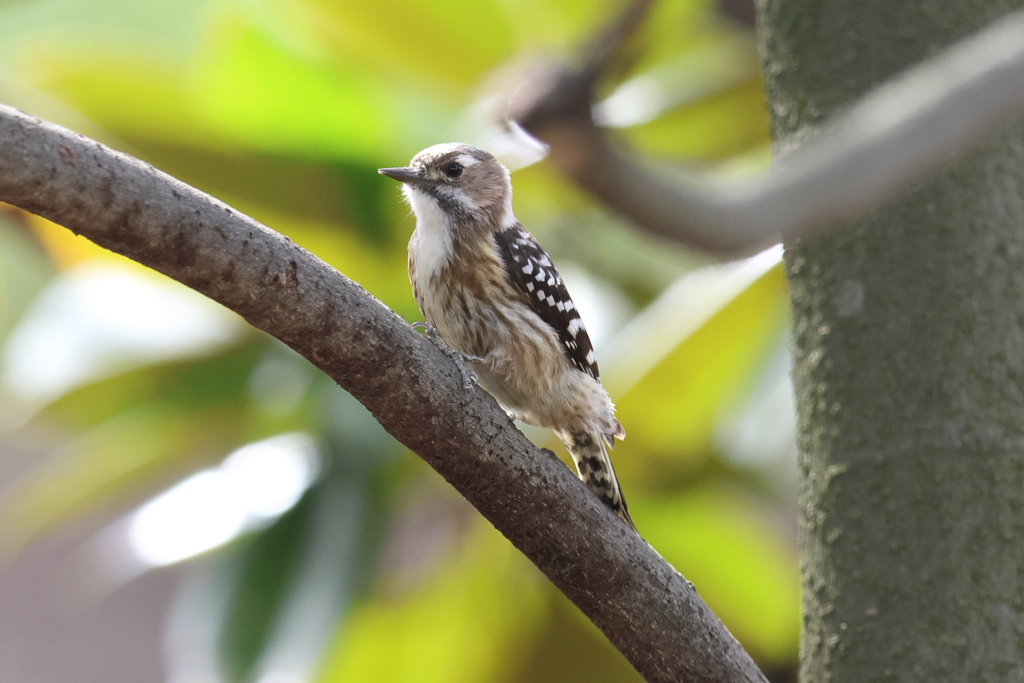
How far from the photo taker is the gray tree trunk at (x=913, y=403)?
1.42 meters

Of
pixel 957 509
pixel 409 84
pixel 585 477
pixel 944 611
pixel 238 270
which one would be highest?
A: pixel 409 84

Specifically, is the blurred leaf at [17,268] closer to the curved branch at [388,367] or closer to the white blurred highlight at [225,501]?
the white blurred highlight at [225,501]

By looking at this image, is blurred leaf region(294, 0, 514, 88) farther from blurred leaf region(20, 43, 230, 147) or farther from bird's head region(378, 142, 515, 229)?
bird's head region(378, 142, 515, 229)

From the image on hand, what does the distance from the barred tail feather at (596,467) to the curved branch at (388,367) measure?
0.53 metres

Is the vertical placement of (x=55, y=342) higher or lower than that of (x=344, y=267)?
lower

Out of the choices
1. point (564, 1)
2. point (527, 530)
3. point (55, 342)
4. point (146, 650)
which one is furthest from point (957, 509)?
point (146, 650)

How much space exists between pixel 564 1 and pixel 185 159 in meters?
1.21

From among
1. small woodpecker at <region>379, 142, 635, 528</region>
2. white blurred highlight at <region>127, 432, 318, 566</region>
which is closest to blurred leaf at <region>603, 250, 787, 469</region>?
small woodpecker at <region>379, 142, 635, 528</region>

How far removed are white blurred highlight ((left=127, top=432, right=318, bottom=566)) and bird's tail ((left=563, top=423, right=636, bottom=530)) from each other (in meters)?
1.09

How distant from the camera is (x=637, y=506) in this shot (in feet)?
10.1

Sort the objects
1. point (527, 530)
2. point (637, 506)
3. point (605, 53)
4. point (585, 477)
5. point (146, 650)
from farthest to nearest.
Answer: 1. point (146, 650)
2. point (637, 506)
3. point (585, 477)
4. point (527, 530)
5. point (605, 53)

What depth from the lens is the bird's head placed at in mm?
2139

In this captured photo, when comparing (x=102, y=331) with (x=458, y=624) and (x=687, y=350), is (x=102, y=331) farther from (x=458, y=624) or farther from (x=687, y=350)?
(x=687, y=350)

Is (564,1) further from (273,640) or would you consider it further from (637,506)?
(273,640)
